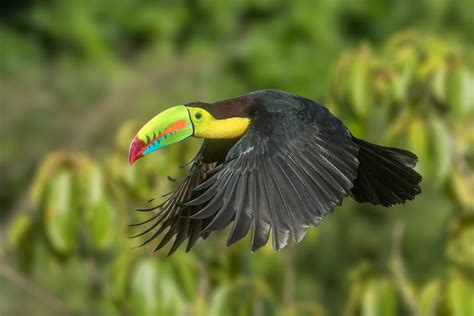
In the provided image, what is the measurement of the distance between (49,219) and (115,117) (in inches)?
144

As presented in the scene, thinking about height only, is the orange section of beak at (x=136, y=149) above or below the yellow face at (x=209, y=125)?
below

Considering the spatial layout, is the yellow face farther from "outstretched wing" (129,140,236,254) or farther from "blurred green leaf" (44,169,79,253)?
"blurred green leaf" (44,169,79,253)

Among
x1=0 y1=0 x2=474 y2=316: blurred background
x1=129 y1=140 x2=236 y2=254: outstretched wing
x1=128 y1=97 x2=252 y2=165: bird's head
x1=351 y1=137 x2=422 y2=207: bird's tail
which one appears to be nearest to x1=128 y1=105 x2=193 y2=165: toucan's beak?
x1=128 y1=97 x2=252 y2=165: bird's head

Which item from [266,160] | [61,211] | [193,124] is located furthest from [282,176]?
[61,211]

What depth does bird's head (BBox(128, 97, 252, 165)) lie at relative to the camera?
1.78 m

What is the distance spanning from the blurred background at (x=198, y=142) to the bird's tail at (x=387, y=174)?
1.12m

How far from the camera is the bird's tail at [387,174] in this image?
206cm

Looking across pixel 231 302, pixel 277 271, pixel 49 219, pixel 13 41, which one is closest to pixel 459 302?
pixel 231 302

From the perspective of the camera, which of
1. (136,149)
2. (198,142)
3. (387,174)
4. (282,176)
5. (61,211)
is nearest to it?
(136,149)

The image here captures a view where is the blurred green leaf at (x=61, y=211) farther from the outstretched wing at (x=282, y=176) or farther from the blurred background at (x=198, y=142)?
the outstretched wing at (x=282, y=176)

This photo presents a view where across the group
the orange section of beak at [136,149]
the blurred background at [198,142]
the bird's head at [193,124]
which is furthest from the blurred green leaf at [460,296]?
the orange section of beak at [136,149]

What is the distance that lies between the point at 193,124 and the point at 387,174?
0.42 m

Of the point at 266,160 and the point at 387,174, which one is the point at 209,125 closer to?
the point at 266,160

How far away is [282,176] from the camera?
185 cm
